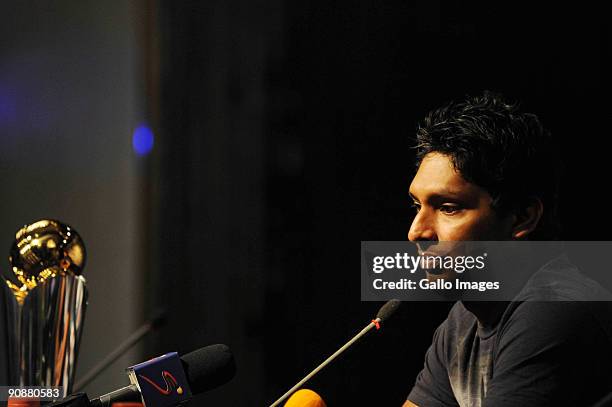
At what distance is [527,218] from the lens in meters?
1.29

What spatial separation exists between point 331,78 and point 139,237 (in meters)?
0.66

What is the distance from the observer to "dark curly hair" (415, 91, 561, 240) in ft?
4.10

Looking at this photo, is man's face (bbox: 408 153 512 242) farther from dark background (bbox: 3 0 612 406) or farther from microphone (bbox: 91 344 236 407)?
microphone (bbox: 91 344 236 407)

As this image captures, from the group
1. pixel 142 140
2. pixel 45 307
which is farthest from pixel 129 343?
pixel 142 140

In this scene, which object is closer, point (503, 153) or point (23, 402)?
point (503, 153)

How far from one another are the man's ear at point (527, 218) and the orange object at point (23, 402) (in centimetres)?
85

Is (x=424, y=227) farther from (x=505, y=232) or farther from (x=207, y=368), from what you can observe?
(x=207, y=368)

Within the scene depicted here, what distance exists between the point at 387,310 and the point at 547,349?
270mm

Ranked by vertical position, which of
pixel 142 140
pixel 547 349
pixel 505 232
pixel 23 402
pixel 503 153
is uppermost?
pixel 142 140

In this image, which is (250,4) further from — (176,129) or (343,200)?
(343,200)

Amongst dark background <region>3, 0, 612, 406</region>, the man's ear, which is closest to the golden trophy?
dark background <region>3, 0, 612, 406</region>

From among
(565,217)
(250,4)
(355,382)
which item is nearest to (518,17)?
(565,217)

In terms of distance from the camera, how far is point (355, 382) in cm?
165

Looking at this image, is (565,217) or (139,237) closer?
(565,217)
